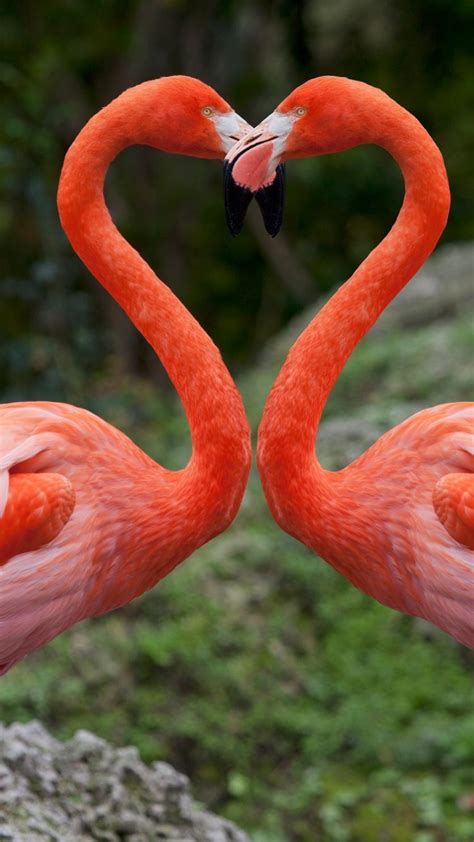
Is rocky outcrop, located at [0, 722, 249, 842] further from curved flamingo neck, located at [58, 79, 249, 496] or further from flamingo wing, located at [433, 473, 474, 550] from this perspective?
flamingo wing, located at [433, 473, 474, 550]

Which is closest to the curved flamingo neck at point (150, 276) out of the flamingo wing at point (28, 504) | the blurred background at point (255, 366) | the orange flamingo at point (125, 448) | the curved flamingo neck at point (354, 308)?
the orange flamingo at point (125, 448)

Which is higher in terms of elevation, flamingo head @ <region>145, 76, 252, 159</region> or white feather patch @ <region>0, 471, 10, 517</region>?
flamingo head @ <region>145, 76, 252, 159</region>

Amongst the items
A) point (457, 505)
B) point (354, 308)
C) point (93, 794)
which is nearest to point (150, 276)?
point (354, 308)

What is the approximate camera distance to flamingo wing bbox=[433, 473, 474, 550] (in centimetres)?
284

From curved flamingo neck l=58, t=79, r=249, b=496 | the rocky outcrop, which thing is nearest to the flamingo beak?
curved flamingo neck l=58, t=79, r=249, b=496

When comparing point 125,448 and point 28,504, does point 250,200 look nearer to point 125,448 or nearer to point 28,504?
point 125,448

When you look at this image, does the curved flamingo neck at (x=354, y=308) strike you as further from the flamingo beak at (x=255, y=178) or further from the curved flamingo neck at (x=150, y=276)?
the flamingo beak at (x=255, y=178)

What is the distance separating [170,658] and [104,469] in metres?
2.17

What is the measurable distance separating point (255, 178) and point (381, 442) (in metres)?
0.81

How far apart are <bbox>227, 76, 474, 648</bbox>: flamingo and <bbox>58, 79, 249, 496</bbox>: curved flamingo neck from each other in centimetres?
15

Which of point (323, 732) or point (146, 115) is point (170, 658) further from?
point (146, 115)

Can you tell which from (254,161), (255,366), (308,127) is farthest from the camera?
(255,366)

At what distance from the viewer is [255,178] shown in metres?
2.94

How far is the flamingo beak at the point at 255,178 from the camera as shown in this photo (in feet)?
9.59
